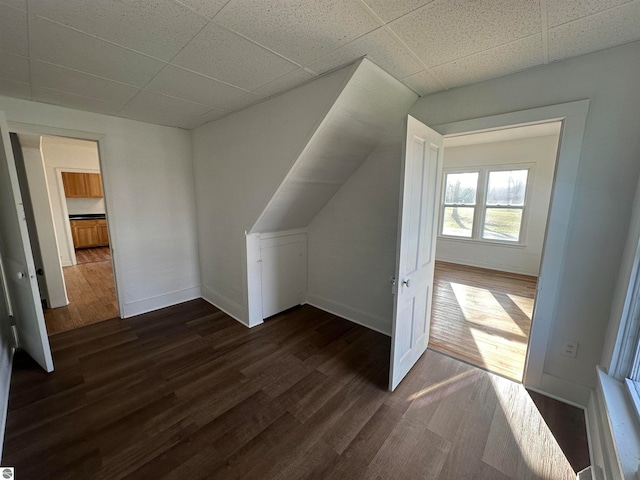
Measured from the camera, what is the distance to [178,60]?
5.53ft

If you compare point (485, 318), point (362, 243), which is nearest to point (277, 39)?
point (362, 243)

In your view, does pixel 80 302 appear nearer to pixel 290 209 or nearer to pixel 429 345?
pixel 290 209

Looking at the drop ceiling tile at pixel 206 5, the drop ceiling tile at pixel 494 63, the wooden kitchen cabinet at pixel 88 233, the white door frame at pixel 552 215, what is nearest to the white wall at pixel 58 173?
the wooden kitchen cabinet at pixel 88 233

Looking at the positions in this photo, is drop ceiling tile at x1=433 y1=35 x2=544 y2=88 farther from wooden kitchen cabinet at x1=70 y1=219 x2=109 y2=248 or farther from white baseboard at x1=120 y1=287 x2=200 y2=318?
wooden kitchen cabinet at x1=70 y1=219 x2=109 y2=248

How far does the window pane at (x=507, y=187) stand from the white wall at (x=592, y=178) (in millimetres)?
3944

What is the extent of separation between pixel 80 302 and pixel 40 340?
1.80 metres

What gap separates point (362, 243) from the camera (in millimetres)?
2920

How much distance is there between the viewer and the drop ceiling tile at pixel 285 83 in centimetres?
191

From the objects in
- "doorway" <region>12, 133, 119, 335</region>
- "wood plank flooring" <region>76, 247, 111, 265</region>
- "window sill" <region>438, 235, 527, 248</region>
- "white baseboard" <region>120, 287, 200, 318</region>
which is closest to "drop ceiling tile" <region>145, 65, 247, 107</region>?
"doorway" <region>12, 133, 119, 335</region>

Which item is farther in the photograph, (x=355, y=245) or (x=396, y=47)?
(x=355, y=245)

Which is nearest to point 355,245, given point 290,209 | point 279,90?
point 290,209

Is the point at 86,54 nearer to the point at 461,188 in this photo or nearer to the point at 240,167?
the point at 240,167

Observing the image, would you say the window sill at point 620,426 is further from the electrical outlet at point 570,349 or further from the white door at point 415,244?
the white door at point 415,244

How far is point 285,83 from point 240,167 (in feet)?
3.41
